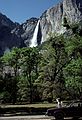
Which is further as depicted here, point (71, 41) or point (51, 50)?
point (51, 50)

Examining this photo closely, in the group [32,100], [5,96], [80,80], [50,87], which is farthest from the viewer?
[32,100]

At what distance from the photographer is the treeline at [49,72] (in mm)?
53219

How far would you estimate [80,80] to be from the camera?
5116cm

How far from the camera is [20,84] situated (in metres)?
71.2

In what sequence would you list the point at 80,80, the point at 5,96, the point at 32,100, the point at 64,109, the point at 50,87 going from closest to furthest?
the point at 64,109, the point at 80,80, the point at 50,87, the point at 5,96, the point at 32,100

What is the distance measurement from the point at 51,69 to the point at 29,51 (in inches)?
527

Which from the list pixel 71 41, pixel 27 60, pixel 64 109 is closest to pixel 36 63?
pixel 27 60

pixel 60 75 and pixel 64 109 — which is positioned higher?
pixel 60 75

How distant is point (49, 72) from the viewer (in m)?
61.2

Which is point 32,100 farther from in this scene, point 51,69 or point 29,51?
point 51,69

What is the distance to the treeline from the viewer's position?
175 ft

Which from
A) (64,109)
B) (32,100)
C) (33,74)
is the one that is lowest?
(64,109)

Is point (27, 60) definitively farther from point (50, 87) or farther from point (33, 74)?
point (50, 87)

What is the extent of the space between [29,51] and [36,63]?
312 centimetres
